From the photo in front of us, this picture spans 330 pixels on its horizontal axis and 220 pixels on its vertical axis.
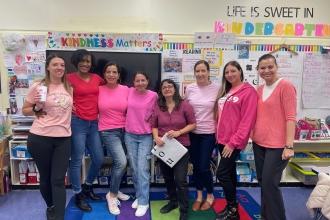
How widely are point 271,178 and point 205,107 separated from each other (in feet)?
2.66

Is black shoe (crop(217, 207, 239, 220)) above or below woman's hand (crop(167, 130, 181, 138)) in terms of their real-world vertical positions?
below

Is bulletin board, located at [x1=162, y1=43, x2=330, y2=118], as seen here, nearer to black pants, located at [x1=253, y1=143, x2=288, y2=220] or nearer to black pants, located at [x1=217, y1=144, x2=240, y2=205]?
black pants, located at [x1=217, y1=144, x2=240, y2=205]

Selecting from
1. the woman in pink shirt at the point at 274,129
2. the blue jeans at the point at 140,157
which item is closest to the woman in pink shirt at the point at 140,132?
the blue jeans at the point at 140,157

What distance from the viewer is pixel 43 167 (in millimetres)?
2369

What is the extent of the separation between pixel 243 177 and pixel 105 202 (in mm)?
1561

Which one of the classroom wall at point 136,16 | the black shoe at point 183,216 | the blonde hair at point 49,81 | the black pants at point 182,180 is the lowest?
the black shoe at point 183,216

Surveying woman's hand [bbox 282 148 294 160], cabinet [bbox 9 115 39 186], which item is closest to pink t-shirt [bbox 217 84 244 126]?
woman's hand [bbox 282 148 294 160]

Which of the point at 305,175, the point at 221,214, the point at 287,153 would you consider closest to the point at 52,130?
the point at 221,214

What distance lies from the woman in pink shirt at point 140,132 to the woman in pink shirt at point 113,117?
64 millimetres

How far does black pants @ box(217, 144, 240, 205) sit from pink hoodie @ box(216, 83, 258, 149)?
0.11 metres

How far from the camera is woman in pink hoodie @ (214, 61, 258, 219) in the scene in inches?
94.7

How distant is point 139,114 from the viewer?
2811mm

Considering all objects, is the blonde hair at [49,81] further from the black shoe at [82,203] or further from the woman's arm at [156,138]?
the black shoe at [82,203]

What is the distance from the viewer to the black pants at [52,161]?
2314mm
